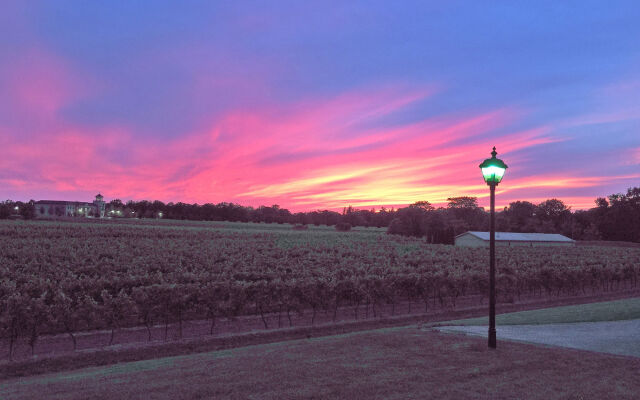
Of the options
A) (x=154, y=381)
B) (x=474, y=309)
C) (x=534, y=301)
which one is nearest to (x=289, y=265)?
(x=474, y=309)

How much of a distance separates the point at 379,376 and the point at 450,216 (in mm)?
115997

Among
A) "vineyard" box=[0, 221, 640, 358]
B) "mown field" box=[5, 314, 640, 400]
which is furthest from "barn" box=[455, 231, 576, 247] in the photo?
"mown field" box=[5, 314, 640, 400]

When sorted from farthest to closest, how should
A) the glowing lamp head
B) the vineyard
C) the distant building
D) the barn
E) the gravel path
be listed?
1. the distant building
2. the barn
3. the vineyard
4. the gravel path
5. the glowing lamp head

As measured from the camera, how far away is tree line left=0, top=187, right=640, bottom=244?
311 feet

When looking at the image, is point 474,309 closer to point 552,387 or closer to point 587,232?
point 552,387

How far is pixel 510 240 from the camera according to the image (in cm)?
7250

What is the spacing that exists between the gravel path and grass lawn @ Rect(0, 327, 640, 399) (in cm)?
128

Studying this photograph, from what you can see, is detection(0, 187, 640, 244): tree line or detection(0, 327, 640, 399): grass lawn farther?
detection(0, 187, 640, 244): tree line

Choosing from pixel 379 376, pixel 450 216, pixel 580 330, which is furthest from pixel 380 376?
pixel 450 216

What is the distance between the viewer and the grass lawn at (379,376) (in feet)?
22.6

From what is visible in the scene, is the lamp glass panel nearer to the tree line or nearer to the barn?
the barn

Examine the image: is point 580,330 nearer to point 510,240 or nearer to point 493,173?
point 493,173

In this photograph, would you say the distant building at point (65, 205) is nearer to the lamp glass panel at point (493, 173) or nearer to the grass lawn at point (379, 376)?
the grass lawn at point (379, 376)

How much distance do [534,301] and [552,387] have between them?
25446mm
